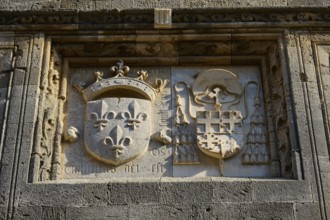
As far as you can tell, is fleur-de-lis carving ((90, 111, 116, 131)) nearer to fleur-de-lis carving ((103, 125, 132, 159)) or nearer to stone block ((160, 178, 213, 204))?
→ fleur-de-lis carving ((103, 125, 132, 159))

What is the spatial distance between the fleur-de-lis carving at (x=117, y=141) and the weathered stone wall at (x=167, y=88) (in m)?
0.30

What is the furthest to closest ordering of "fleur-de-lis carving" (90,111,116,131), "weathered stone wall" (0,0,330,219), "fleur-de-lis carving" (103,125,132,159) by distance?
"fleur-de-lis carving" (90,111,116,131) → "fleur-de-lis carving" (103,125,132,159) → "weathered stone wall" (0,0,330,219)

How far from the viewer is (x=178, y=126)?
7254 mm

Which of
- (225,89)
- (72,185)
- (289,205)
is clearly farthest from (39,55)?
(289,205)

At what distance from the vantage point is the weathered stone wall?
253 inches

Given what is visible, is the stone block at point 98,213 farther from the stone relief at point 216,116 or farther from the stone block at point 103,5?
the stone block at point 103,5

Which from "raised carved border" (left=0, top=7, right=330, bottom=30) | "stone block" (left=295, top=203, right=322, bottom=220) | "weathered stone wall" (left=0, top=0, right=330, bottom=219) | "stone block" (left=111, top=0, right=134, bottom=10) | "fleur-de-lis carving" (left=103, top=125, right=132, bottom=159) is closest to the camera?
"stone block" (left=295, top=203, right=322, bottom=220)

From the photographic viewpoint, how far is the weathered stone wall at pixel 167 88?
21.1 ft

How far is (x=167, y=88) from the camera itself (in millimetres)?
7586

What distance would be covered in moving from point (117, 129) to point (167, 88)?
0.95 m

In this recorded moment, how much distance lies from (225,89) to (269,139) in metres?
0.87

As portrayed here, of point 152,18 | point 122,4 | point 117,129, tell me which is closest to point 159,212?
point 117,129

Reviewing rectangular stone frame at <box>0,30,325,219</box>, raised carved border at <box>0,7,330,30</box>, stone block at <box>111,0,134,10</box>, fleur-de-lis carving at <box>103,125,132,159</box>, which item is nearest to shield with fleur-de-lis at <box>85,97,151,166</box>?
fleur-de-lis carving at <box>103,125,132,159</box>

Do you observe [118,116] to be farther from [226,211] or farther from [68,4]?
[68,4]
